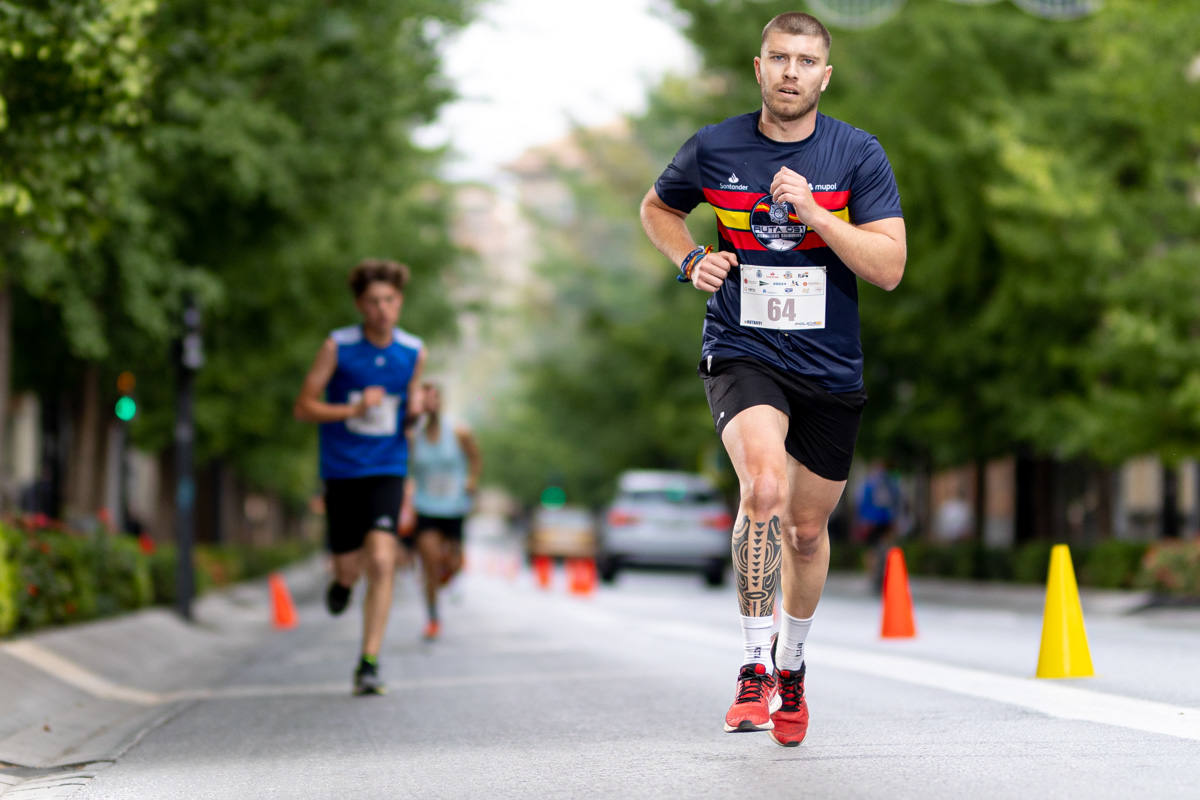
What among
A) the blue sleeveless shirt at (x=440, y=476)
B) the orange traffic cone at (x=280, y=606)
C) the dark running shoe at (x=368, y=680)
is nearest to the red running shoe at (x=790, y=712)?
the dark running shoe at (x=368, y=680)

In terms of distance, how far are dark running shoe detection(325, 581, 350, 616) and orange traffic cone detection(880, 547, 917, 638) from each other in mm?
4046

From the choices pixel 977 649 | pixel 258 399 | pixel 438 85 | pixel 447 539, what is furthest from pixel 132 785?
pixel 258 399

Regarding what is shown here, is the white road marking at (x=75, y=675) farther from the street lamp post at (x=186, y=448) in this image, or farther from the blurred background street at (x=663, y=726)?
the street lamp post at (x=186, y=448)

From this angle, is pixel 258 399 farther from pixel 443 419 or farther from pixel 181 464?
pixel 443 419

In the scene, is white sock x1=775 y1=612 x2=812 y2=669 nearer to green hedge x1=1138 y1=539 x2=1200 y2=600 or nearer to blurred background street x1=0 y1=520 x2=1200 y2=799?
blurred background street x1=0 y1=520 x2=1200 y2=799

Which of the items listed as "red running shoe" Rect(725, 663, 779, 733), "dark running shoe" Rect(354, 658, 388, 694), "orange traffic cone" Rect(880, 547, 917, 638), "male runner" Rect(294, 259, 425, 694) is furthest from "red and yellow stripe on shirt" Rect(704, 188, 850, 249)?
"orange traffic cone" Rect(880, 547, 917, 638)

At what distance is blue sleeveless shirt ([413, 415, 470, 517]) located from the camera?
50.1ft

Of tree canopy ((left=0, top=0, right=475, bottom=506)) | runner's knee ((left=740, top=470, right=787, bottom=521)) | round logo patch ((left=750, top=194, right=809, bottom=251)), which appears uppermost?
tree canopy ((left=0, top=0, right=475, bottom=506))

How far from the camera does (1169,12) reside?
61.8 feet

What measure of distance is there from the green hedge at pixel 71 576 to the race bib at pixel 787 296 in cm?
604

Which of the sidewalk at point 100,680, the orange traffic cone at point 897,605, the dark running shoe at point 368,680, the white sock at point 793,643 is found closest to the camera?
the white sock at point 793,643

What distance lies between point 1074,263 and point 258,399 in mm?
11637

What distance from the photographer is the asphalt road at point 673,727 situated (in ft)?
17.8

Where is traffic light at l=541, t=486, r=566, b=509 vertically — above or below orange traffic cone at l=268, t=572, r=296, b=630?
above
